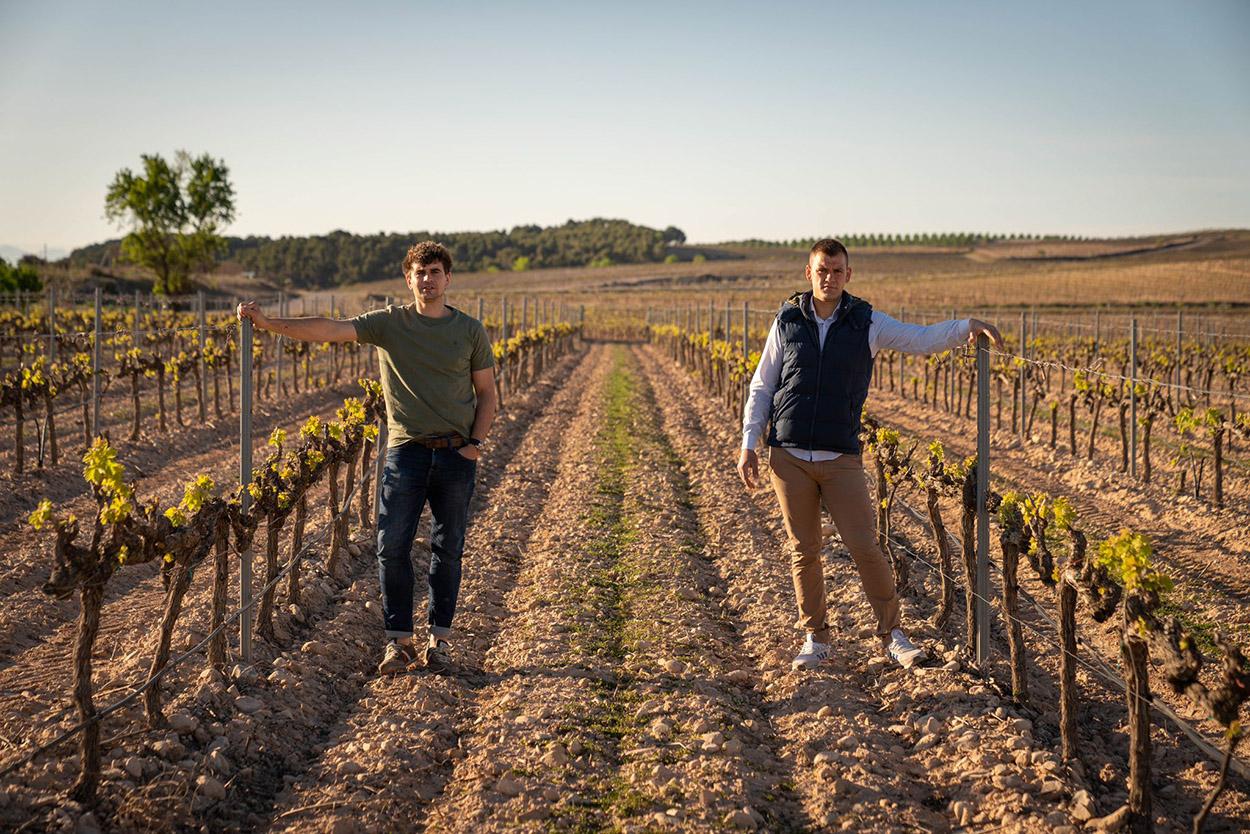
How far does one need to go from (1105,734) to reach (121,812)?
12.0 ft

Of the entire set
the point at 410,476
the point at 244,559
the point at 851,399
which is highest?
the point at 851,399

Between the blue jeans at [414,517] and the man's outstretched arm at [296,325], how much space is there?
0.57 m

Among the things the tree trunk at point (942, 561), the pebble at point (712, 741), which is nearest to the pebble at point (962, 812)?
the pebble at point (712, 741)

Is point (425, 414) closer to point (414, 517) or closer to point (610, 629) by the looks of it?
point (414, 517)

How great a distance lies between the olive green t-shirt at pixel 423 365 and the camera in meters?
4.52

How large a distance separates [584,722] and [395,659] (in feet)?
3.23

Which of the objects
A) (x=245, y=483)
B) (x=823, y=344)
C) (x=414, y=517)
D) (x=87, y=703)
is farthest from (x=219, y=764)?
(x=823, y=344)

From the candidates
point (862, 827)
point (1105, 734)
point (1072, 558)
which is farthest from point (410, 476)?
point (1105, 734)

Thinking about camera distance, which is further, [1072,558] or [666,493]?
[666,493]

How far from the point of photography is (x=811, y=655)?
4840mm

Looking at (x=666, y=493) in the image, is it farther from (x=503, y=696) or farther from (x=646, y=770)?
(x=646, y=770)

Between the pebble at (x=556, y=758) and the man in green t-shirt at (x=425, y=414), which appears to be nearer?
the pebble at (x=556, y=758)

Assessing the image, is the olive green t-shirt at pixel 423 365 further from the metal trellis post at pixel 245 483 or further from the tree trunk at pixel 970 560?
the tree trunk at pixel 970 560

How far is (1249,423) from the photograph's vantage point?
9391 mm
